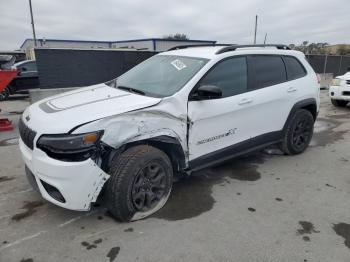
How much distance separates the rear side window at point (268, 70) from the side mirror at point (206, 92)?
1.07 m

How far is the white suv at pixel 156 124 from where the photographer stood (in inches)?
110

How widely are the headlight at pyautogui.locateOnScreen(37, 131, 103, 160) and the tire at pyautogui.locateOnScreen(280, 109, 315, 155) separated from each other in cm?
329

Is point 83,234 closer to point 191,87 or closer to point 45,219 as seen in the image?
point 45,219

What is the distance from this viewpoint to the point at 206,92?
3.44m

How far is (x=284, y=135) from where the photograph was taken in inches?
195

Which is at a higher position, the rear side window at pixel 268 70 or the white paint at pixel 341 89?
the rear side window at pixel 268 70

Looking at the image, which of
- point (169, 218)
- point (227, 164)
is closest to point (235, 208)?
point (169, 218)

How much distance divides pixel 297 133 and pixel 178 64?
8.22 feet

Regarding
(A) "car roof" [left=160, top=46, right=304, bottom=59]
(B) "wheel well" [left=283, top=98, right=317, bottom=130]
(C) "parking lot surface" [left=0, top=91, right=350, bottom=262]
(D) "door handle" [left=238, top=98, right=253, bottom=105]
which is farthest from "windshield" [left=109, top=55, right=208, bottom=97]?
(B) "wheel well" [left=283, top=98, right=317, bottom=130]

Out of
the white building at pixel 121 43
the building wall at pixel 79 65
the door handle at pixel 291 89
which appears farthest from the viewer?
the white building at pixel 121 43

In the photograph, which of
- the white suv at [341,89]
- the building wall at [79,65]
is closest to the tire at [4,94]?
the building wall at [79,65]

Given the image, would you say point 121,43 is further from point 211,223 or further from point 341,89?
point 211,223

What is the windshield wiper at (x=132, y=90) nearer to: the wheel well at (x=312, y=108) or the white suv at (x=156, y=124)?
the white suv at (x=156, y=124)

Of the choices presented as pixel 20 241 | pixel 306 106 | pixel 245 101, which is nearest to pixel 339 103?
pixel 306 106
